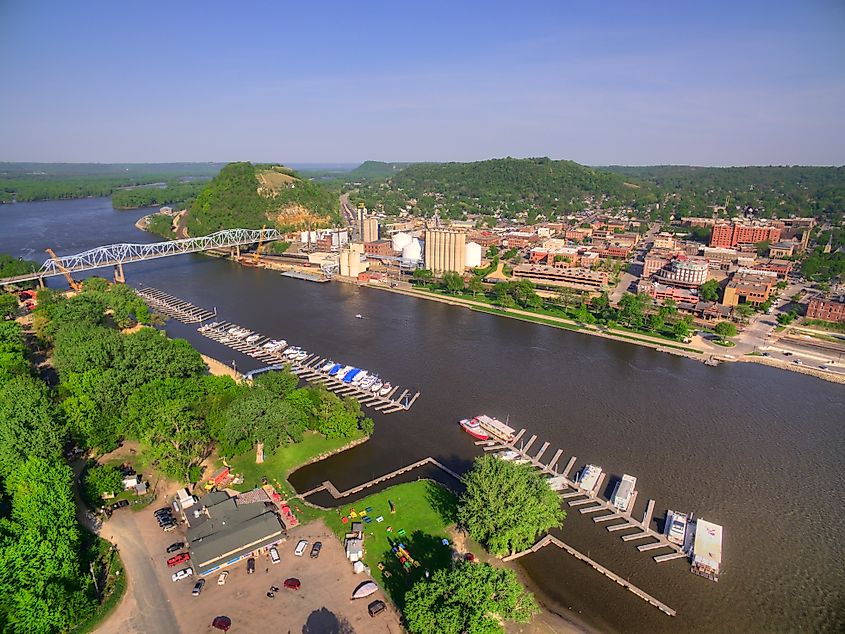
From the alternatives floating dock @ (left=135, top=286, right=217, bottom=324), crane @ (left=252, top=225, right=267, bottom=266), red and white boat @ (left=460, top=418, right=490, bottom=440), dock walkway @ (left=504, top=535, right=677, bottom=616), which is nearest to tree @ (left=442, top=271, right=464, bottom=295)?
floating dock @ (left=135, top=286, right=217, bottom=324)

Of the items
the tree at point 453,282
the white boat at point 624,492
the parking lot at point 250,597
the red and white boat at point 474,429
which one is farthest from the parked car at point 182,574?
the tree at point 453,282

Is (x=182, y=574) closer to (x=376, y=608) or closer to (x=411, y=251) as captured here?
(x=376, y=608)

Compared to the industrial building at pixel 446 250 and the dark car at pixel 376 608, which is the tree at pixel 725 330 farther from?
the dark car at pixel 376 608

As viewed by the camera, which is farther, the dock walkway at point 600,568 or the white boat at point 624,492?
the white boat at point 624,492

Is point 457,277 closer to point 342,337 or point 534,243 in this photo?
point 342,337

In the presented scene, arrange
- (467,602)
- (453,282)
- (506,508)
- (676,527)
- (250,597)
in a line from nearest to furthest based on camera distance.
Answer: (467,602) < (250,597) < (506,508) < (676,527) < (453,282)

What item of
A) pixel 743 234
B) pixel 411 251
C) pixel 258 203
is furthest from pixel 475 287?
pixel 258 203

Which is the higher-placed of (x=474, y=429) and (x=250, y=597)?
(x=474, y=429)
